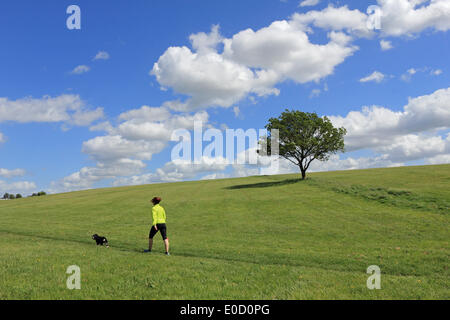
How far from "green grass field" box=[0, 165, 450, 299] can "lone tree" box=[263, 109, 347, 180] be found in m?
29.5

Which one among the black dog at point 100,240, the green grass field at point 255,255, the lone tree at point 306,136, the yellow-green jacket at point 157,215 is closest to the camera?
the green grass field at point 255,255

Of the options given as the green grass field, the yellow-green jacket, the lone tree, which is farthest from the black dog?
the lone tree

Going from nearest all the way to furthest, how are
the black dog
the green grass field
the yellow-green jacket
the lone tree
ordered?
the green grass field, the yellow-green jacket, the black dog, the lone tree

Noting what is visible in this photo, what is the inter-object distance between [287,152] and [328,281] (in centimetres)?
5385

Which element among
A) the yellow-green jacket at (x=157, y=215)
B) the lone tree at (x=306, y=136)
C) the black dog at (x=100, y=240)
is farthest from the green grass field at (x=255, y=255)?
the lone tree at (x=306, y=136)

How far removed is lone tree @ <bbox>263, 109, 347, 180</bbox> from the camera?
61.6m

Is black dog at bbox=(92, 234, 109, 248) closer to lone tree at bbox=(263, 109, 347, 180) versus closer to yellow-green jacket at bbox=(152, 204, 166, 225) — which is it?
yellow-green jacket at bbox=(152, 204, 166, 225)

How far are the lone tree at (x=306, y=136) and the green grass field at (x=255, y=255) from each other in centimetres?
2946

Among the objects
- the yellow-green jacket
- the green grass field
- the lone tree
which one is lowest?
the green grass field

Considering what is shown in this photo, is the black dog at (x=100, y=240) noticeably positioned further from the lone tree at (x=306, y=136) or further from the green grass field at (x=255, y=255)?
the lone tree at (x=306, y=136)

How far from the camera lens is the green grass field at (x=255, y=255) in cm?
979

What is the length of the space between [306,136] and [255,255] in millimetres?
50902
